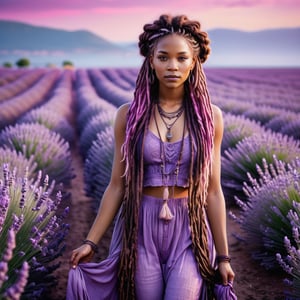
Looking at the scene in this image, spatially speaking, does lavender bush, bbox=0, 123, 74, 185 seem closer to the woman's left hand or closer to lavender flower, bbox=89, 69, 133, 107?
the woman's left hand

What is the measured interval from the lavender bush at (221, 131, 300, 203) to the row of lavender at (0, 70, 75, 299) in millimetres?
1635

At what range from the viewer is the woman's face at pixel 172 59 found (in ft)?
6.13

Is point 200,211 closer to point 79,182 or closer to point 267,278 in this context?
point 267,278

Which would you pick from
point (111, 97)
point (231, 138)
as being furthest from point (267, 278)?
point (111, 97)

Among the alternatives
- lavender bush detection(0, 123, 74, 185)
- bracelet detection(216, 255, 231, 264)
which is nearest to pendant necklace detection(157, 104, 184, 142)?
bracelet detection(216, 255, 231, 264)

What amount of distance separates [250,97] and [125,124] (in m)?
11.4

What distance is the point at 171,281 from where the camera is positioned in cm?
178

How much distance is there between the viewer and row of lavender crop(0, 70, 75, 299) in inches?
75.1

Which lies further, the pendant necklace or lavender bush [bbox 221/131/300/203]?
lavender bush [bbox 221/131/300/203]

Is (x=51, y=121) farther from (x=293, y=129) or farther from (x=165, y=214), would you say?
(x=165, y=214)

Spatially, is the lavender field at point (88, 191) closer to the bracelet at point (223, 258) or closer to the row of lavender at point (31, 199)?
the row of lavender at point (31, 199)

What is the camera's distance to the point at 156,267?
186cm

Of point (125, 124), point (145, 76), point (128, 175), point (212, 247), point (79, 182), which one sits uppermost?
point (145, 76)

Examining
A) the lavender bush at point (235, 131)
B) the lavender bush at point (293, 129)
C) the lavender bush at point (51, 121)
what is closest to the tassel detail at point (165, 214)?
the lavender bush at point (235, 131)
